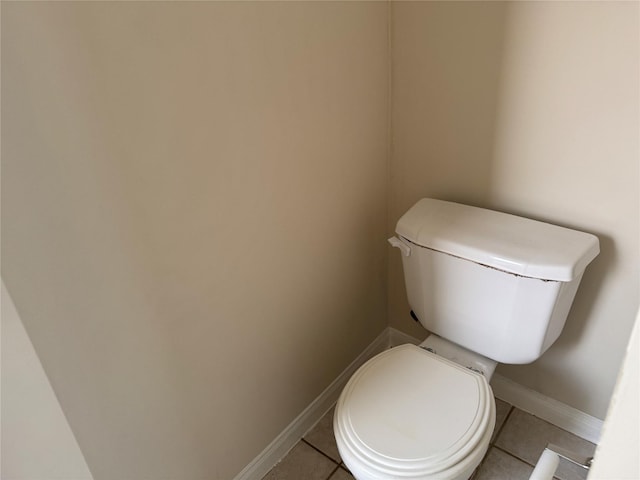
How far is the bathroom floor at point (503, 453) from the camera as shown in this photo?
1.44m

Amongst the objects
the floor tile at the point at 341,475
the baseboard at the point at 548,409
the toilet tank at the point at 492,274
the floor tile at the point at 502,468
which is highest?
the toilet tank at the point at 492,274

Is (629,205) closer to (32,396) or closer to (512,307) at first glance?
(512,307)

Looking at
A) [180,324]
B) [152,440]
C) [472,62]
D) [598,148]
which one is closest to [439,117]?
[472,62]

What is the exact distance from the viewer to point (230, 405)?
1259 mm

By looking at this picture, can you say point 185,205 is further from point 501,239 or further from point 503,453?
point 503,453

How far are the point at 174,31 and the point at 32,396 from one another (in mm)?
687

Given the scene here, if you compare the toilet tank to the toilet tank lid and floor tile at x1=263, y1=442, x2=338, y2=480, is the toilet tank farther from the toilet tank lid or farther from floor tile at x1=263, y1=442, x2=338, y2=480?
floor tile at x1=263, y1=442, x2=338, y2=480

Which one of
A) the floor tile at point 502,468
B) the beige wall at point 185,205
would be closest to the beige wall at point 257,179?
the beige wall at point 185,205

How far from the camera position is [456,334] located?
138 cm

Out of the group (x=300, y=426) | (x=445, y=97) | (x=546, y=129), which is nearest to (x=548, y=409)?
(x=300, y=426)

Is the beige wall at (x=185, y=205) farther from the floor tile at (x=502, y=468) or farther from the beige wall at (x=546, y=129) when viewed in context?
the floor tile at (x=502, y=468)

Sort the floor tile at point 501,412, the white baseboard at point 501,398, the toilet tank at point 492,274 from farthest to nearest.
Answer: the floor tile at point 501,412, the white baseboard at point 501,398, the toilet tank at point 492,274

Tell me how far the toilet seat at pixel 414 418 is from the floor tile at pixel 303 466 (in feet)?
1.38

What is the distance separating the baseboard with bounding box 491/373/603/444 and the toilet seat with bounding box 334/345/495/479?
45cm
